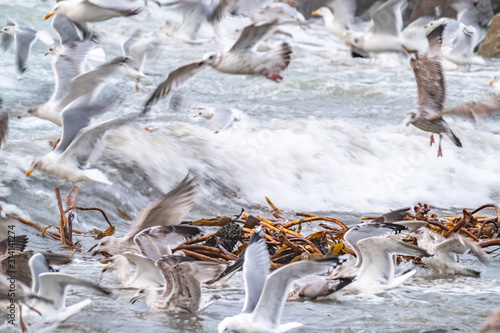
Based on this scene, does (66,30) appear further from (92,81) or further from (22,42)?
(92,81)

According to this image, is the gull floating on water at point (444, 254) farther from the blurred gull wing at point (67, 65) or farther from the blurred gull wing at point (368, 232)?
the blurred gull wing at point (67, 65)

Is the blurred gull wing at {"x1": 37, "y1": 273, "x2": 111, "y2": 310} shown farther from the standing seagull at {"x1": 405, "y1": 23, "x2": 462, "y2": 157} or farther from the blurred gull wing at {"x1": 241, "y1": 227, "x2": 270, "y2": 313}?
the standing seagull at {"x1": 405, "y1": 23, "x2": 462, "y2": 157}

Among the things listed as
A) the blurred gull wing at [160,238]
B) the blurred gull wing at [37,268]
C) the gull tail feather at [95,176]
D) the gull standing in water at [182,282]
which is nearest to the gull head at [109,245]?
the blurred gull wing at [160,238]

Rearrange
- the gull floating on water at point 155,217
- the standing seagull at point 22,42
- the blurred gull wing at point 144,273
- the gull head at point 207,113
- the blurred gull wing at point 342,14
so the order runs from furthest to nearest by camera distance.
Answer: the blurred gull wing at point 342,14
the gull head at point 207,113
the standing seagull at point 22,42
the gull floating on water at point 155,217
the blurred gull wing at point 144,273

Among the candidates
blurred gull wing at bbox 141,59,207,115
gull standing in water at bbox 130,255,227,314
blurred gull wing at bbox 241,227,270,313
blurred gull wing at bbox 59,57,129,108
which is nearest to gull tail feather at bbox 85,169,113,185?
blurred gull wing at bbox 59,57,129,108

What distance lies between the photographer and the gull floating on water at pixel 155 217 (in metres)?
3.61

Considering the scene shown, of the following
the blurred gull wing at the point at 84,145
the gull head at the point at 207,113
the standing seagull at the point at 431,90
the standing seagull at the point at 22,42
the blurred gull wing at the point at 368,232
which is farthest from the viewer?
the gull head at the point at 207,113

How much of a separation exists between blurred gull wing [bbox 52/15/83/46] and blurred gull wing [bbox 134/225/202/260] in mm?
3027

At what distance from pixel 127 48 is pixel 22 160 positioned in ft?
5.08

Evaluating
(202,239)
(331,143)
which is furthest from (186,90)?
(202,239)

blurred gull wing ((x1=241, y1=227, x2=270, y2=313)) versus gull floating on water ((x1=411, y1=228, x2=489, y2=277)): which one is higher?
blurred gull wing ((x1=241, y1=227, x2=270, y2=313))

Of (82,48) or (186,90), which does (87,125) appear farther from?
(186,90)

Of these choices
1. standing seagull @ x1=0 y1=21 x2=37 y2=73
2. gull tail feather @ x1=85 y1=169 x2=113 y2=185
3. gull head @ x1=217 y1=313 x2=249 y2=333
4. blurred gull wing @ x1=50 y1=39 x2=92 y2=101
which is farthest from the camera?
standing seagull @ x1=0 y1=21 x2=37 y2=73

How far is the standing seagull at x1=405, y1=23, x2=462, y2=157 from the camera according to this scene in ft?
17.0
